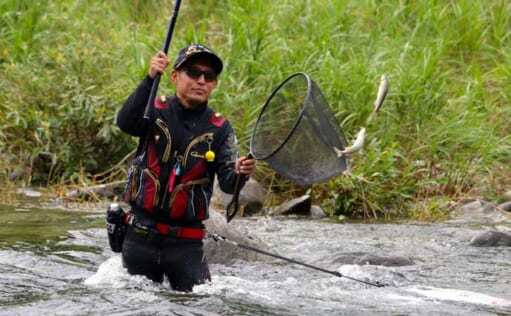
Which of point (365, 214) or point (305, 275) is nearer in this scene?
point (305, 275)

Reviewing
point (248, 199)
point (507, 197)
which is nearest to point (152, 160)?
point (248, 199)

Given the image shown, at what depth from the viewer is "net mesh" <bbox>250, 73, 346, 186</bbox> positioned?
16.5ft

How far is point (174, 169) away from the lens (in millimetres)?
5570

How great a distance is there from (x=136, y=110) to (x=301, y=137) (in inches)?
37.2

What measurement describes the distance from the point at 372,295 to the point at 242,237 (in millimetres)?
1493

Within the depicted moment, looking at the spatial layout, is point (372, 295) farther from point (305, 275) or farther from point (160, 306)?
point (160, 306)

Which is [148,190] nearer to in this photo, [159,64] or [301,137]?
[159,64]

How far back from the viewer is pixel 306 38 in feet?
37.3

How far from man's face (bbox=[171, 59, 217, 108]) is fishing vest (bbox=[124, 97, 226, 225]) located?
116 millimetres

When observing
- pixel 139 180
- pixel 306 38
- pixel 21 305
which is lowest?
→ pixel 21 305

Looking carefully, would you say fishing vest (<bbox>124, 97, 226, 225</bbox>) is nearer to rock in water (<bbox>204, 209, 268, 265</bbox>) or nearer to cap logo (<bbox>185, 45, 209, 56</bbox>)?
cap logo (<bbox>185, 45, 209, 56</bbox>)

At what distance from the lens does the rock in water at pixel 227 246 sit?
23.9 feet

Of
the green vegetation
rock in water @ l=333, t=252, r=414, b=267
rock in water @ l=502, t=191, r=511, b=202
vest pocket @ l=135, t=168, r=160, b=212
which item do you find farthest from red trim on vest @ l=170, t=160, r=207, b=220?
rock in water @ l=502, t=191, r=511, b=202

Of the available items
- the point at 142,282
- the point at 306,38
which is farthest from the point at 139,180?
the point at 306,38
